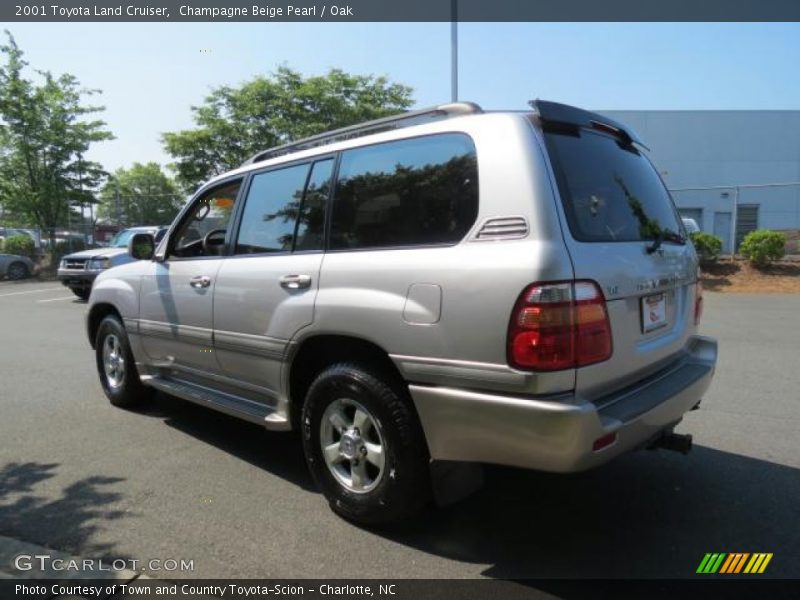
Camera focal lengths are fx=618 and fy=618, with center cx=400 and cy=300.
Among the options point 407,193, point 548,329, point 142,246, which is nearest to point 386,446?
point 548,329

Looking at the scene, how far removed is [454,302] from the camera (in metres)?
2.68

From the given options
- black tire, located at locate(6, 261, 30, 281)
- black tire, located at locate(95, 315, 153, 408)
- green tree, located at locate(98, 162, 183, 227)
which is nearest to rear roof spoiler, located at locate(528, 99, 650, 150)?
black tire, located at locate(95, 315, 153, 408)

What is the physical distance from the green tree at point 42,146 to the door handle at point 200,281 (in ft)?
77.1

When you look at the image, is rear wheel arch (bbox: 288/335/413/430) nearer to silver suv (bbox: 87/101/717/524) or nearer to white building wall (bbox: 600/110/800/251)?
silver suv (bbox: 87/101/717/524)

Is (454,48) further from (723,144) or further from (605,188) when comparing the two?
(723,144)

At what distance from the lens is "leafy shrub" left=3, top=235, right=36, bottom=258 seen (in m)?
24.0

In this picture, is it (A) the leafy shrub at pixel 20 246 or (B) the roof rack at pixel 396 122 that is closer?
(B) the roof rack at pixel 396 122

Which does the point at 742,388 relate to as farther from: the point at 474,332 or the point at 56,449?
the point at 56,449

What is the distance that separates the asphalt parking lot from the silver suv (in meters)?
0.35

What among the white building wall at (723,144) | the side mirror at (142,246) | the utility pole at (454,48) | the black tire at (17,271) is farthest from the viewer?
the white building wall at (723,144)

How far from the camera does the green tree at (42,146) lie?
76.3 ft

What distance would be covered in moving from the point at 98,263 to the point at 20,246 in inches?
505

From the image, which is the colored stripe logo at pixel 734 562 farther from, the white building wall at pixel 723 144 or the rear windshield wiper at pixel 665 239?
the white building wall at pixel 723 144

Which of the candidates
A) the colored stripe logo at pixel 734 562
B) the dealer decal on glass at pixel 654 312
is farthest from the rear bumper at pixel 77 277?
the colored stripe logo at pixel 734 562
